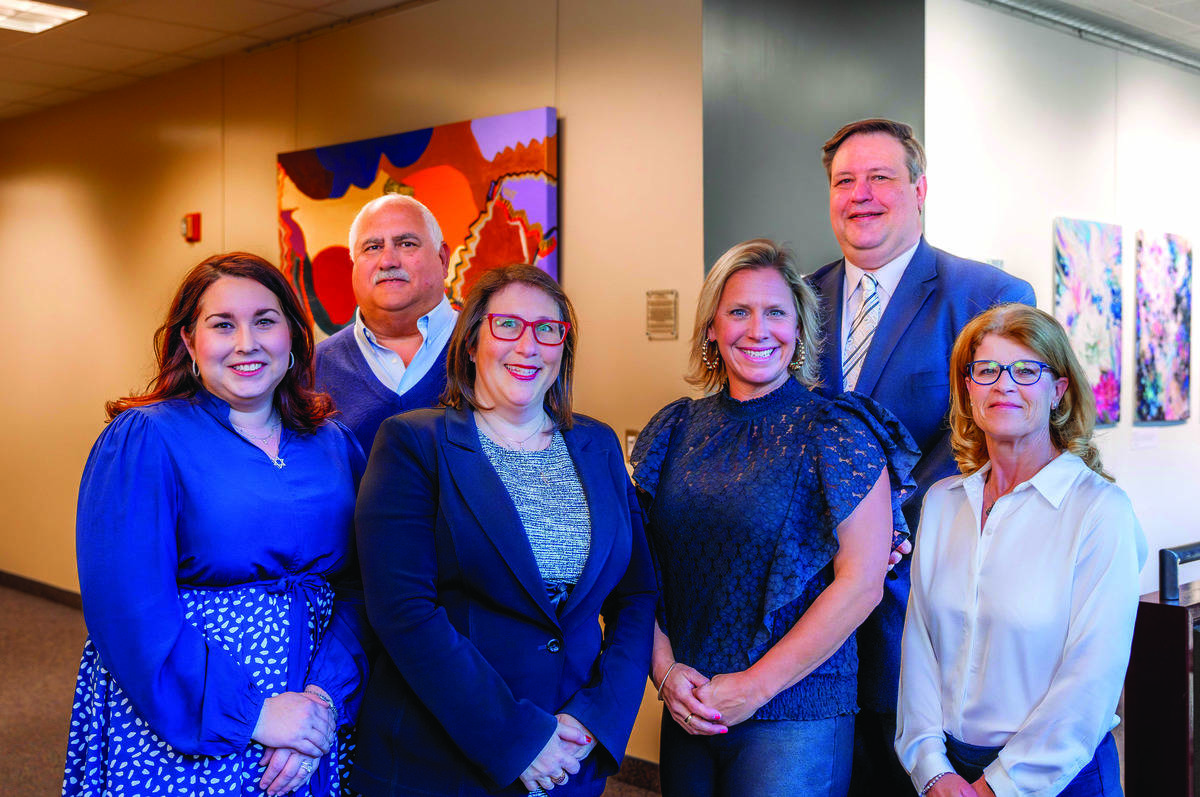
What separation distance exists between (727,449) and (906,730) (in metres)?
0.66

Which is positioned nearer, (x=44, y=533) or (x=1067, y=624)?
(x=1067, y=624)

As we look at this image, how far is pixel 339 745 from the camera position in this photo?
81.9 inches

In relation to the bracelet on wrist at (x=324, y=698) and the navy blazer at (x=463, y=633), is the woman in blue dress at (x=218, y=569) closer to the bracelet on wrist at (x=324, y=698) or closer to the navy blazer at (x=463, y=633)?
the bracelet on wrist at (x=324, y=698)

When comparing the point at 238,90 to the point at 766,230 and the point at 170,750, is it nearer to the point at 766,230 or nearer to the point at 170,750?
the point at 766,230

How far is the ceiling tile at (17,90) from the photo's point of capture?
22.2 ft

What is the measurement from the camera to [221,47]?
19.1 feet

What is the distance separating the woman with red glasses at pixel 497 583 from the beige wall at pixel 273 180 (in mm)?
1945

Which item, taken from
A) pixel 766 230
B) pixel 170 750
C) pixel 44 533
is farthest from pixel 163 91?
pixel 170 750

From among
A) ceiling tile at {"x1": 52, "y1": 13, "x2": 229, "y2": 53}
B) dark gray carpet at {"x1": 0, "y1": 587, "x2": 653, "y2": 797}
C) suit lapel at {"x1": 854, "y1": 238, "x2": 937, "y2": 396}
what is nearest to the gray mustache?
suit lapel at {"x1": 854, "y1": 238, "x2": 937, "y2": 396}

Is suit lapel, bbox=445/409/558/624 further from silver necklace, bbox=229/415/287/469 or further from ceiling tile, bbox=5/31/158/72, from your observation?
ceiling tile, bbox=5/31/158/72

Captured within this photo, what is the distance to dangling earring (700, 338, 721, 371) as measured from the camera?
7.44ft

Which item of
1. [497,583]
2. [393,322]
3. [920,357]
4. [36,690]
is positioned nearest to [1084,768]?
[920,357]

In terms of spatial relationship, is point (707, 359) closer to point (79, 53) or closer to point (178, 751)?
point (178, 751)

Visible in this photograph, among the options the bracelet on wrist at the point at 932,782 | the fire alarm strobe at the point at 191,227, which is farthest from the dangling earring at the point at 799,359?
the fire alarm strobe at the point at 191,227
